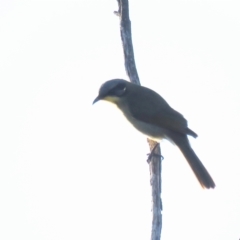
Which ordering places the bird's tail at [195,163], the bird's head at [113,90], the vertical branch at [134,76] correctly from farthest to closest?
the bird's head at [113,90], the bird's tail at [195,163], the vertical branch at [134,76]

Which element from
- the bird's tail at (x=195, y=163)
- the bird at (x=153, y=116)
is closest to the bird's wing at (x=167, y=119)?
the bird at (x=153, y=116)

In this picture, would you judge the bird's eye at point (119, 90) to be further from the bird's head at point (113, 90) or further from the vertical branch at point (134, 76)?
the vertical branch at point (134, 76)

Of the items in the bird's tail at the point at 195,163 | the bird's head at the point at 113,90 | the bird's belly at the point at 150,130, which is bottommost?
the bird's tail at the point at 195,163

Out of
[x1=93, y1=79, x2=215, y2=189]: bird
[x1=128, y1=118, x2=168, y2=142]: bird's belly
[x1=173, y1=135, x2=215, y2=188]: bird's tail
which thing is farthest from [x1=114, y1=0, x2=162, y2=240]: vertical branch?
[x1=173, y1=135, x2=215, y2=188]: bird's tail

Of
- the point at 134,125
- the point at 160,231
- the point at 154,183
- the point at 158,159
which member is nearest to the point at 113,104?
the point at 134,125

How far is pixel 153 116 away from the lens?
10336mm

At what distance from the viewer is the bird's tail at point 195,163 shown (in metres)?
9.96

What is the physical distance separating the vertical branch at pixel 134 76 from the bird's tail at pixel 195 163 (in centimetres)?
41

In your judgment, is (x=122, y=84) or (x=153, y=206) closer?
(x=153, y=206)

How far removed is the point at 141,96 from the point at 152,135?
702 mm

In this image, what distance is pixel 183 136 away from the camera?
1015cm

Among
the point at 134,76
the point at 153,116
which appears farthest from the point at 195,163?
the point at 134,76

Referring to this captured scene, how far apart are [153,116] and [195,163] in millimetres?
865

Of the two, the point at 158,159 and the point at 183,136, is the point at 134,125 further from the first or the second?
the point at 158,159
